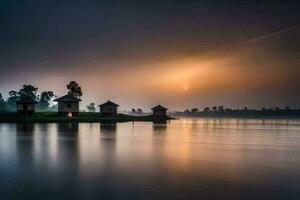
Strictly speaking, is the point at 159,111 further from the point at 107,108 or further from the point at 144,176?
the point at 144,176

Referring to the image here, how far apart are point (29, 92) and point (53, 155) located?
110904 millimetres

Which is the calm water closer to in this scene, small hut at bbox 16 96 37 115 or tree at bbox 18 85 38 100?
small hut at bbox 16 96 37 115

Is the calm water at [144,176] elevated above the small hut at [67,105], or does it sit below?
below

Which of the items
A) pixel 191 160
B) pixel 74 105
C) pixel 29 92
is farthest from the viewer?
pixel 29 92

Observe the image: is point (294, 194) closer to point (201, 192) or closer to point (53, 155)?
point (201, 192)

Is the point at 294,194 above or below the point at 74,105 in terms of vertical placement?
below

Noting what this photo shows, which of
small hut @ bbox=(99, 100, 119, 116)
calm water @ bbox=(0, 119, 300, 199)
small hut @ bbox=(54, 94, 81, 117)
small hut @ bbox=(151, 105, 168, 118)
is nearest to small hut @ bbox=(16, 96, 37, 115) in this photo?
small hut @ bbox=(54, 94, 81, 117)

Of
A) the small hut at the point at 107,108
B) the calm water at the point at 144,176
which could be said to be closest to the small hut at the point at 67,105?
the small hut at the point at 107,108

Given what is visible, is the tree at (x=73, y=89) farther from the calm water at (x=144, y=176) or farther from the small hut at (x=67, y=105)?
the calm water at (x=144, y=176)

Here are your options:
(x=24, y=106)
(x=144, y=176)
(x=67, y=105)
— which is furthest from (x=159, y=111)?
(x=144, y=176)

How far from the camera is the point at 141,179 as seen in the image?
1490 centimetres

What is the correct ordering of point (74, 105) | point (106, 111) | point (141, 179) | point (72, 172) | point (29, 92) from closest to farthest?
point (141, 179) → point (72, 172) → point (74, 105) → point (106, 111) → point (29, 92)

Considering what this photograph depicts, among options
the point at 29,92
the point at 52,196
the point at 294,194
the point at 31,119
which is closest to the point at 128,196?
the point at 52,196

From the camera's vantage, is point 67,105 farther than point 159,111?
No
